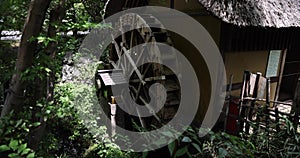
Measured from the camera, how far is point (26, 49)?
185 cm

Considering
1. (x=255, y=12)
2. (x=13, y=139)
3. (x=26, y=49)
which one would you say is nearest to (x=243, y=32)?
(x=255, y=12)

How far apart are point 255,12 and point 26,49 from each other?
381 centimetres

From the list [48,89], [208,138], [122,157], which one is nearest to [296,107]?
[208,138]

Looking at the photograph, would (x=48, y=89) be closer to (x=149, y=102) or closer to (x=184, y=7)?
(x=149, y=102)

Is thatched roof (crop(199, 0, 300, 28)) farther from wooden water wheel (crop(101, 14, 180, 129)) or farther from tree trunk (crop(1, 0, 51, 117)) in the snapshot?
tree trunk (crop(1, 0, 51, 117))

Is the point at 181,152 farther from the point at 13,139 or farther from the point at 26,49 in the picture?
the point at 26,49

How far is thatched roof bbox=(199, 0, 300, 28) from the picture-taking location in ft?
13.5

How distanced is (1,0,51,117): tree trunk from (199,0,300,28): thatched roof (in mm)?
3020

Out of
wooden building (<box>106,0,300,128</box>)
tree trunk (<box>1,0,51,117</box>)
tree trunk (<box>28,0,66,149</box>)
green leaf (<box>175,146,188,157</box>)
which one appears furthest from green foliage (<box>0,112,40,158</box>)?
wooden building (<box>106,0,300,128</box>)

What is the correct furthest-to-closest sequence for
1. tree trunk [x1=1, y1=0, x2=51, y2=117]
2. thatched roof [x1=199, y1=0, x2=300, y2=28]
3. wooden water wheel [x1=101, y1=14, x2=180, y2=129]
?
1. wooden water wheel [x1=101, y1=14, x2=180, y2=129]
2. thatched roof [x1=199, y1=0, x2=300, y2=28]
3. tree trunk [x1=1, y1=0, x2=51, y2=117]

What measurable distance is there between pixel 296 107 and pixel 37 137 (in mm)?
3205

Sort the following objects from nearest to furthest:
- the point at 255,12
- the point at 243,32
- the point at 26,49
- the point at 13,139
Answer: the point at 13,139, the point at 26,49, the point at 255,12, the point at 243,32

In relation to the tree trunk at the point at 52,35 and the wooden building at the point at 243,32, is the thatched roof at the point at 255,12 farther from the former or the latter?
the tree trunk at the point at 52,35

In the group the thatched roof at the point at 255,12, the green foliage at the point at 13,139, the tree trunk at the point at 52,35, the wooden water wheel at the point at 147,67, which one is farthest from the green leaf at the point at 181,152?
the wooden water wheel at the point at 147,67
